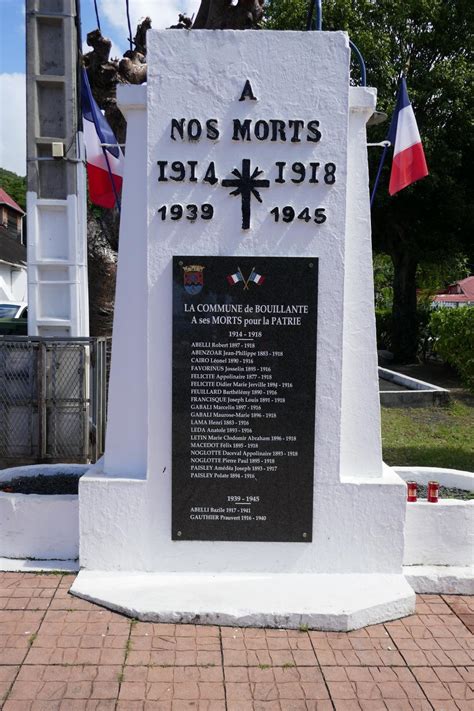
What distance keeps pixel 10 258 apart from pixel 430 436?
30.5 m

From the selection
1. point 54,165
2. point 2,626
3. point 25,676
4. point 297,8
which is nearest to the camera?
point 25,676

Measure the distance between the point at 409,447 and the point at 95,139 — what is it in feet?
18.8

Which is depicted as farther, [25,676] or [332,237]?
[332,237]

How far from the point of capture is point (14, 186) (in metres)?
55.6

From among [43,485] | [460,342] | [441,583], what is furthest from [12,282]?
[441,583]

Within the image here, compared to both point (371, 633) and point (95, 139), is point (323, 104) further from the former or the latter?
point (371, 633)

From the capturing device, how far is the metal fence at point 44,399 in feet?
22.7

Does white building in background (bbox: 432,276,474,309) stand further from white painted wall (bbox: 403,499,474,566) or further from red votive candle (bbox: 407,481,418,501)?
white painted wall (bbox: 403,499,474,566)

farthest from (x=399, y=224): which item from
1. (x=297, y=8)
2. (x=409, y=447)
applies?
(x=409, y=447)

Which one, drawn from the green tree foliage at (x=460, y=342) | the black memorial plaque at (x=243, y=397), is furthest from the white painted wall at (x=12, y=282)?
the black memorial plaque at (x=243, y=397)

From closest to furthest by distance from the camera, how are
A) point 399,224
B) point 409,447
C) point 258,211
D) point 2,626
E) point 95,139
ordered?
point 2,626 → point 258,211 → point 95,139 → point 409,447 → point 399,224

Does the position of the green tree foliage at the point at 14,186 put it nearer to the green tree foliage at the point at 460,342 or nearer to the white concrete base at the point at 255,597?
the green tree foliage at the point at 460,342

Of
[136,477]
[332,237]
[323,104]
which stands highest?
[323,104]

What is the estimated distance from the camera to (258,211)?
4.65 metres
